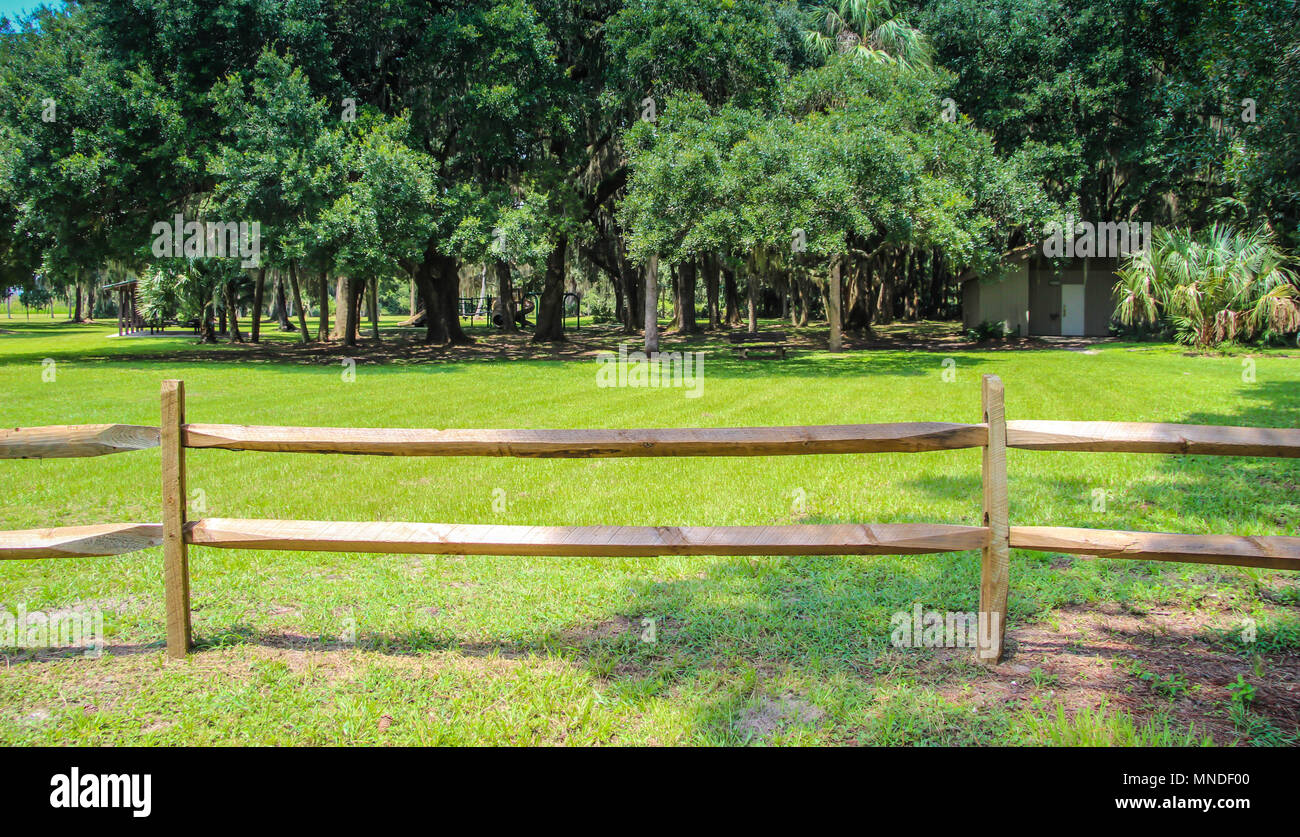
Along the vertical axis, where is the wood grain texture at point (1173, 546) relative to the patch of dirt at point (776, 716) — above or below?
above

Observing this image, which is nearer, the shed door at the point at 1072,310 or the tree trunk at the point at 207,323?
the shed door at the point at 1072,310

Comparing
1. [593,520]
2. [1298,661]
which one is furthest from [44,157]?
[1298,661]

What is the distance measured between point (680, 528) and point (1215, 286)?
2698 cm

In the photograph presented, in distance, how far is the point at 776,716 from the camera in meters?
4.16

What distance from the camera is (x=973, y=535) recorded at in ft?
14.9

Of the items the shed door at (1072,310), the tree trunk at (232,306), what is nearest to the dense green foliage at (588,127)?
the shed door at (1072,310)

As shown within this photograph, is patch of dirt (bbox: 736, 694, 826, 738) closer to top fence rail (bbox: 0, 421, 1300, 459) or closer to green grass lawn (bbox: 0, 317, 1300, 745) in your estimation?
green grass lawn (bbox: 0, 317, 1300, 745)

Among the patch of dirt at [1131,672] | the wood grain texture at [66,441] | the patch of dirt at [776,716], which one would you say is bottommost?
the patch of dirt at [776,716]

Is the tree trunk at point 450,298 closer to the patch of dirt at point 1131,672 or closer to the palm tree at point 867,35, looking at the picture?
the palm tree at point 867,35

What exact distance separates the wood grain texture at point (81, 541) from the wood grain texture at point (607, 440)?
23.4 inches

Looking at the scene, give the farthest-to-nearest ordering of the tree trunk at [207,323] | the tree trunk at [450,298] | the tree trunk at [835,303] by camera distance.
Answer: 1. the tree trunk at [207,323]
2. the tree trunk at [450,298]
3. the tree trunk at [835,303]

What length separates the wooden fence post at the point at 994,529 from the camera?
4.42 m

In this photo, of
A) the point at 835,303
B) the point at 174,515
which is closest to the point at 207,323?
the point at 835,303

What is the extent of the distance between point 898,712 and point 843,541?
861mm
